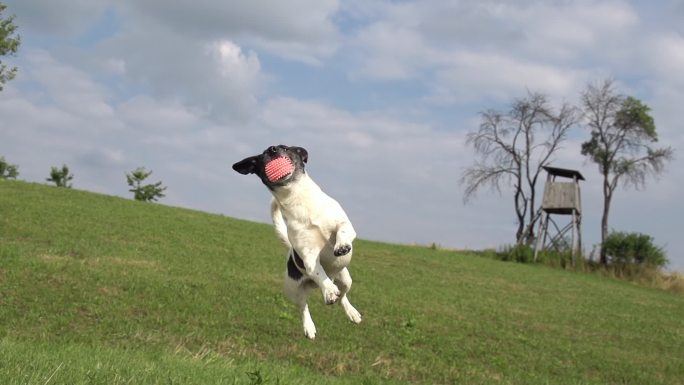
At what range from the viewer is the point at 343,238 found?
2.83m

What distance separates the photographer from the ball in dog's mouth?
2865 mm

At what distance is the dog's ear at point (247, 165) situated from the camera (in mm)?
2912

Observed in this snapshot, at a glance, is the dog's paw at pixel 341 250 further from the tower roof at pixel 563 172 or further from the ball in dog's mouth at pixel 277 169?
the tower roof at pixel 563 172

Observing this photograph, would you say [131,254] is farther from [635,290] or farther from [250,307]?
[635,290]

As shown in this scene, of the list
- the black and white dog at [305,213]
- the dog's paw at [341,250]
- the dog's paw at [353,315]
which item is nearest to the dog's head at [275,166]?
the black and white dog at [305,213]

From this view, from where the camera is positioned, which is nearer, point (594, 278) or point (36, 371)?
point (36, 371)

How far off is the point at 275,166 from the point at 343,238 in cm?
38

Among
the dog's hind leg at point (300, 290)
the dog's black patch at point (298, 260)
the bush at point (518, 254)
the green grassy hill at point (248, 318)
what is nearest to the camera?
the dog's black patch at point (298, 260)

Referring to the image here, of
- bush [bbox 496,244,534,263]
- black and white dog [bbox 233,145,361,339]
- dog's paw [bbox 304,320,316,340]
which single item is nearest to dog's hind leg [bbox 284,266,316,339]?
dog's paw [bbox 304,320,316,340]

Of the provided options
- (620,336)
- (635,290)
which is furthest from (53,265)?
(635,290)

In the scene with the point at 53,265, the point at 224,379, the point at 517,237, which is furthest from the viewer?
the point at 517,237

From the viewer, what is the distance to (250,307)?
13359 mm

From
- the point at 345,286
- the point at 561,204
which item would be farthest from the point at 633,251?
the point at 345,286

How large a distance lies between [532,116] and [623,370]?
28358 mm
